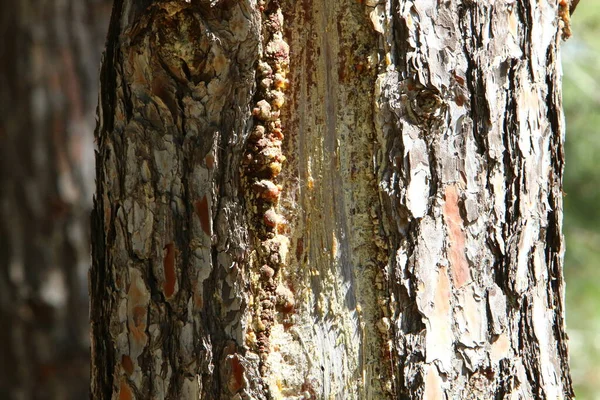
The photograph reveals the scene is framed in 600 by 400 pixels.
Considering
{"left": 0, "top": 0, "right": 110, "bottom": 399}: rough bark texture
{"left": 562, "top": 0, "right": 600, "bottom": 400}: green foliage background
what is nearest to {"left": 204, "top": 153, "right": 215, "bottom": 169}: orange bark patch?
{"left": 0, "top": 0, "right": 110, "bottom": 399}: rough bark texture

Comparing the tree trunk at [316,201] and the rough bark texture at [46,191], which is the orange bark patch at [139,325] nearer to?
the tree trunk at [316,201]

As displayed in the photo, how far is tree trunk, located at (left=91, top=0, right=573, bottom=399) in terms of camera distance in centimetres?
86

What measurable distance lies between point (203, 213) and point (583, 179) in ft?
11.9

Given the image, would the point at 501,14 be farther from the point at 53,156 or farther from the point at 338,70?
the point at 53,156

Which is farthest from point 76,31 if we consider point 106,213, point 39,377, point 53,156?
point 106,213

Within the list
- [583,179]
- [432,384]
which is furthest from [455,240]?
[583,179]

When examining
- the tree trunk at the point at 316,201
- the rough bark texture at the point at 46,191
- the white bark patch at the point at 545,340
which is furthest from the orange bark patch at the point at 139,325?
the rough bark texture at the point at 46,191

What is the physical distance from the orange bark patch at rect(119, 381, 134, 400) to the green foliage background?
3499 mm

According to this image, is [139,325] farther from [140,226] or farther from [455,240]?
[455,240]

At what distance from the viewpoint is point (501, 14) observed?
912 mm

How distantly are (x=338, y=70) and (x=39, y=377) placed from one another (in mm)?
1753

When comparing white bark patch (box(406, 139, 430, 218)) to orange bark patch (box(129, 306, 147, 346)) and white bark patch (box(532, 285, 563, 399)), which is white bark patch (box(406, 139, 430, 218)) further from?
orange bark patch (box(129, 306, 147, 346))

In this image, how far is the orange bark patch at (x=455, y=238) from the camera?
876mm

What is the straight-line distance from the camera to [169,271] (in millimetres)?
872
